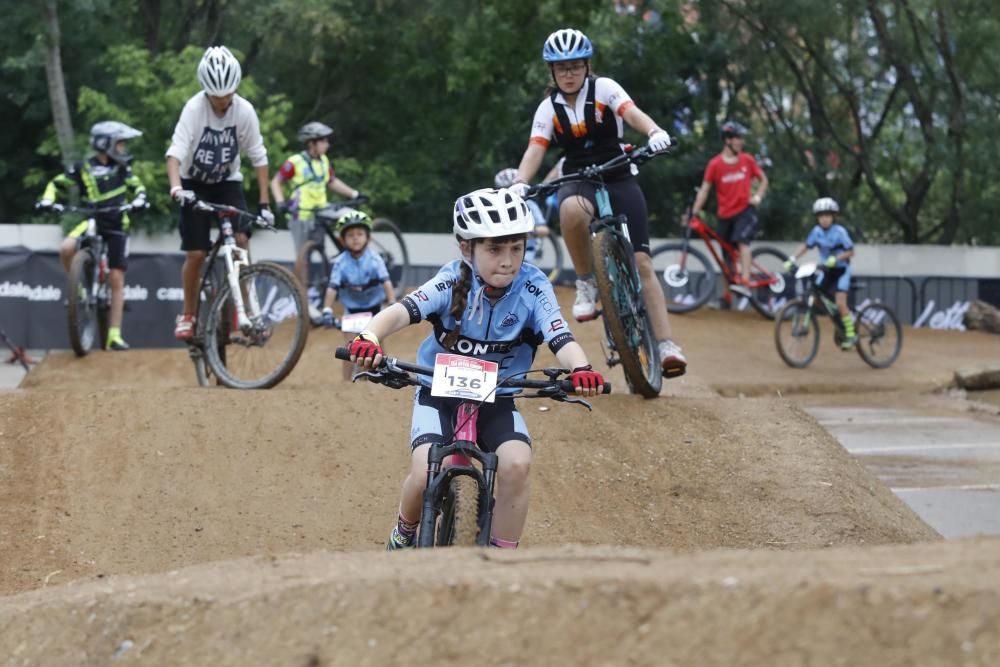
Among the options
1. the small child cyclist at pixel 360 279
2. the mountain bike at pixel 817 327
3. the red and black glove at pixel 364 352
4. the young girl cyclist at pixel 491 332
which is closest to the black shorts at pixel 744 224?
the mountain bike at pixel 817 327

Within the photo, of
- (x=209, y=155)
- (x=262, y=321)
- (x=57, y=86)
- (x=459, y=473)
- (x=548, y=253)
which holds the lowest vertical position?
(x=459, y=473)

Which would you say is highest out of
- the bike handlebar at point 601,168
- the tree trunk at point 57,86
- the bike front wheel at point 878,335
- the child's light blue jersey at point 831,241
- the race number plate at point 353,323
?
the tree trunk at point 57,86

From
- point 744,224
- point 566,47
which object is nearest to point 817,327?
point 744,224

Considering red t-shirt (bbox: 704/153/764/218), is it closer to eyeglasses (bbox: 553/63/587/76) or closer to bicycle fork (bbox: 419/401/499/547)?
eyeglasses (bbox: 553/63/587/76)

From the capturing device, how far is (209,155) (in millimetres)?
9633

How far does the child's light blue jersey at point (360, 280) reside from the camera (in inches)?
467

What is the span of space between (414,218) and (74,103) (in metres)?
5.82

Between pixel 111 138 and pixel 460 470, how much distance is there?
9602 millimetres

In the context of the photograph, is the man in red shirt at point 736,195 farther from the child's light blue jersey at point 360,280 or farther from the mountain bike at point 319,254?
the child's light blue jersey at point 360,280

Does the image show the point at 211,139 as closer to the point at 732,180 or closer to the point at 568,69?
the point at 568,69

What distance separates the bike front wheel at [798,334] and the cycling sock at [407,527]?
1122 centimetres

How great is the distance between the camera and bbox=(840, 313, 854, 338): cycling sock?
17156mm

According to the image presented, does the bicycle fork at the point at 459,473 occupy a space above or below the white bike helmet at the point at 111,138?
below

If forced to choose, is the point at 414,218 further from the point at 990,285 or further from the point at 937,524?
the point at 937,524
